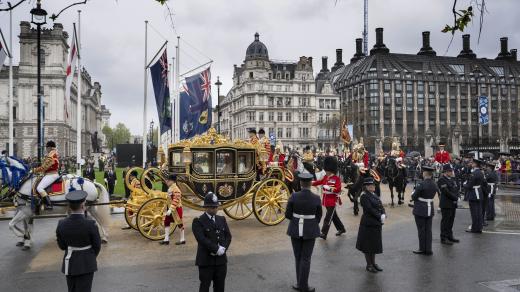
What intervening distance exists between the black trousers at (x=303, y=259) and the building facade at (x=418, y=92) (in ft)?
258

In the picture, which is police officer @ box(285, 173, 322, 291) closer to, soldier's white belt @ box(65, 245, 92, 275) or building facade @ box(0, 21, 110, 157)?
soldier's white belt @ box(65, 245, 92, 275)

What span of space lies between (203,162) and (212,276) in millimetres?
6576

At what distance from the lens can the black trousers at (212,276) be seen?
5.93 m

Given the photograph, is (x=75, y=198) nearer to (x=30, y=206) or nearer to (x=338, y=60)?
(x=30, y=206)

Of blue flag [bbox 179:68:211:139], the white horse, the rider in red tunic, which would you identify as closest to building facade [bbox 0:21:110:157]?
blue flag [bbox 179:68:211:139]

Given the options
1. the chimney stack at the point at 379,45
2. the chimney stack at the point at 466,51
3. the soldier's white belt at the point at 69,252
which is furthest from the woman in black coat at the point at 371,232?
the chimney stack at the point at 466,51

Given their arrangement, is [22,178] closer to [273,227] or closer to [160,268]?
[160,268]

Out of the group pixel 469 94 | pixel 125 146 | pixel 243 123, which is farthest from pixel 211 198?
pixel 469 94

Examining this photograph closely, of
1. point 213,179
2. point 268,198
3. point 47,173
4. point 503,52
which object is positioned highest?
point 503,52

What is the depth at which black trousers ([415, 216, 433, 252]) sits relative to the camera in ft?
31.9

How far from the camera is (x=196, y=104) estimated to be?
21.7 meters

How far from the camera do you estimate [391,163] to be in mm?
17891

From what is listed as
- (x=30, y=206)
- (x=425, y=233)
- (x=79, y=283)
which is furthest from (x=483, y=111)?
(x=79, y=283)

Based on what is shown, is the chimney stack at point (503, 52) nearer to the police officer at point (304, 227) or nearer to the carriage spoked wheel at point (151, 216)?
the carriage spoked wheel at point (151, 216)
